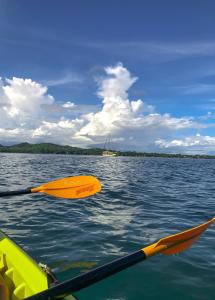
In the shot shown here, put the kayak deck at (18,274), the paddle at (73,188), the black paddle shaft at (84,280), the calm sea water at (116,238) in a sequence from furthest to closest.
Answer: the paddle at (73,188) < the calm sea water at (116,238) < the kayak deck at (18,274) < the black paddle shaft at (84,280)

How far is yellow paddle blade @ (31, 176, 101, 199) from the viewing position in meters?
9.62

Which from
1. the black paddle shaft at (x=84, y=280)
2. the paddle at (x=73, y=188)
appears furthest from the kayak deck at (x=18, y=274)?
the paddle at (x=73, y=188)

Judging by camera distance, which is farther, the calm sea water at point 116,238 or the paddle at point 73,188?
the paddle at point 73,188

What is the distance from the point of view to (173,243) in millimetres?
4770

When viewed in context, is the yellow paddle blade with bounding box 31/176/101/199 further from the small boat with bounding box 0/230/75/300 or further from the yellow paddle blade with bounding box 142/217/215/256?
the yellow paddle blade with bounding box 142/217/215/256

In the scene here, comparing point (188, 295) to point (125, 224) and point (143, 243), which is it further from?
point (125, 224)

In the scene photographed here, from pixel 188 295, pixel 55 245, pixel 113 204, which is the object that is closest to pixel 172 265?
pixel 188 295

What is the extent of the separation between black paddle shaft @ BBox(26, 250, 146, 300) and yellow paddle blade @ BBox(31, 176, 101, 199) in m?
5.54

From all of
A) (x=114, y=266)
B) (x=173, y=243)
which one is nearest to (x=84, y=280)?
(x=114, y=266)

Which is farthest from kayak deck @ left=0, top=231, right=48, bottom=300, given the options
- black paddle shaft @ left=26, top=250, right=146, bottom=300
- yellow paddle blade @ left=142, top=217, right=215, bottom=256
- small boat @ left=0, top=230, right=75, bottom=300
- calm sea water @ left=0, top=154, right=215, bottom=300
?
yellow paddle blade @ left=142, top=217, right=215, bottom=256

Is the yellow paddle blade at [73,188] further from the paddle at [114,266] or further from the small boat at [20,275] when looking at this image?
the paddle at [114,266]

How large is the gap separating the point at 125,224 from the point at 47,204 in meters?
4.47

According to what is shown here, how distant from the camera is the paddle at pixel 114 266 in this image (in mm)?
3531

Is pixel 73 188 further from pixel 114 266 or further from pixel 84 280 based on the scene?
pixel 84 280
